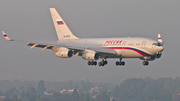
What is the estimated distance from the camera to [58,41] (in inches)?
3733

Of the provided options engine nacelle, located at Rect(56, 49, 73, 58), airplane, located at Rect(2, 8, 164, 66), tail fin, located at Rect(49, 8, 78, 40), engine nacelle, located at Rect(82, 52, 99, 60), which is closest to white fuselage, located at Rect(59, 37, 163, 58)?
airplane, located at Rect(2, 8, 164, 66)

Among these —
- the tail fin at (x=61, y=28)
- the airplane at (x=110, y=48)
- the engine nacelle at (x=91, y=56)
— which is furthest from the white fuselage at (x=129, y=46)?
the tail fin at (x=61, y=28)

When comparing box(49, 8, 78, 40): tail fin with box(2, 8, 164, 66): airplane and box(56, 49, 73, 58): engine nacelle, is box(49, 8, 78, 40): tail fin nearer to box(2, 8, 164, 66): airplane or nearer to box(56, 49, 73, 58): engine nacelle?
box(2, 8, 164, 66): airplane

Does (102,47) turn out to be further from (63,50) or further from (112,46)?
(63,50)

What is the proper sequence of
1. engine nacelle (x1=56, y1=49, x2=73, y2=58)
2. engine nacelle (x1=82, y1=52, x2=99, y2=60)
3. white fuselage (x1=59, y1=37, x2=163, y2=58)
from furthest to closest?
engine nacelle (x1=56, y1=49, x2=73, y2=58) → engine nacelle (x1=82, y1=52, x2=99, y2=60) → white fuselage (x1=59, y1=37, x2=163, y2=58)

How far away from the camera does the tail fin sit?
93.9 meters

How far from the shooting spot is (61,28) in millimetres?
95000

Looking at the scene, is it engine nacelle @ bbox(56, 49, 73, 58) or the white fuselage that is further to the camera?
engine nacelle @ bbox(56, 49, 73, 58)

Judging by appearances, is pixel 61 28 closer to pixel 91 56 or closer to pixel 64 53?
pixel 64 53

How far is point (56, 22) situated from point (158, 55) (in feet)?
104

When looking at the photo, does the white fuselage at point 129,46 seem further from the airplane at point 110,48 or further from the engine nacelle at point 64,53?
the engine nacelle at point 64,53

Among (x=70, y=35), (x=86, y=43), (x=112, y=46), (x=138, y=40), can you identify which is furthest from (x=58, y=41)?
(x=138, y=40)

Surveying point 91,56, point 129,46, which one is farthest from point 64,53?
point 129,46

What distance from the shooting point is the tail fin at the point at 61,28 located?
93875mm
